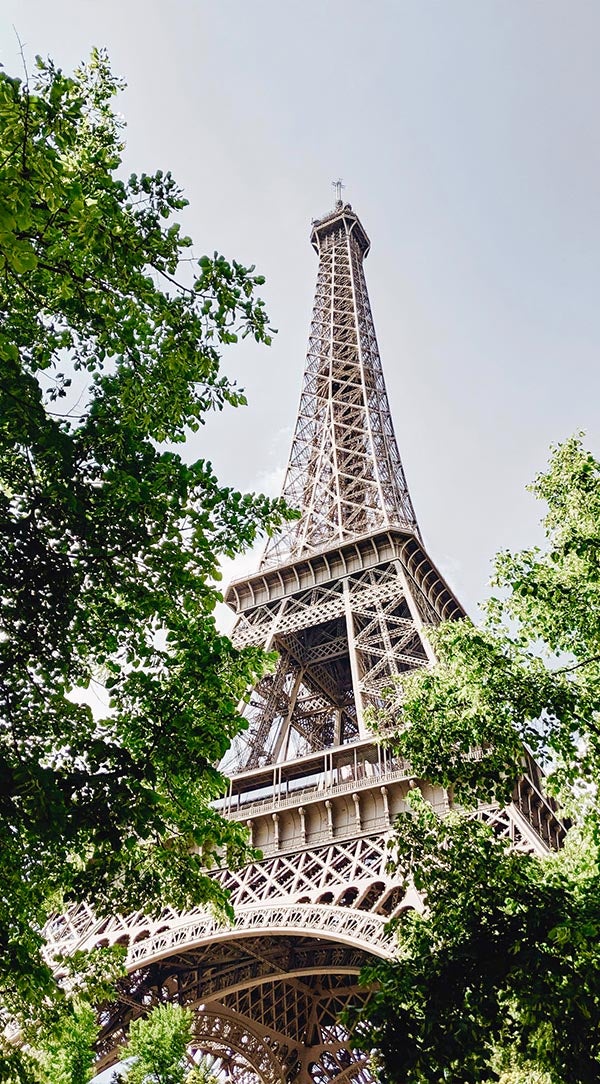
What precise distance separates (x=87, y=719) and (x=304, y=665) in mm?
23127

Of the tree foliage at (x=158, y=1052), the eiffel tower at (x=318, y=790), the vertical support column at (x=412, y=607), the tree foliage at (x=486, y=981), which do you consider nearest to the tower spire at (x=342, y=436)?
the eiffel tower at (x=318, y=790)

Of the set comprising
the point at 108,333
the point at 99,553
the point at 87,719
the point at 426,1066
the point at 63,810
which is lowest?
the point at 426,1066

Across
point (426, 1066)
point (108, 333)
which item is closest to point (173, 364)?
point (108, 333)

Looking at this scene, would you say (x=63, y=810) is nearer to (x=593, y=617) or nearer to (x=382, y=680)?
(x=593, y=617)

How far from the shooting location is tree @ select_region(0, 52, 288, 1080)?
554 centimetres

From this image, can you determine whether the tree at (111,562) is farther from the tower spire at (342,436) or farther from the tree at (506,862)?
the tower spire at (342,436)

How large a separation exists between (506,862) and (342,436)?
3093cm

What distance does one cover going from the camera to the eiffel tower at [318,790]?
16938mm

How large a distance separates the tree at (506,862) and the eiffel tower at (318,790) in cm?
210

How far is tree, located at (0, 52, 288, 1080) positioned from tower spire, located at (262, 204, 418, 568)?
21.2 metres

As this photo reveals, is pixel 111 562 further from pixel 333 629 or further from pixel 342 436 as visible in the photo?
pixel 342 436

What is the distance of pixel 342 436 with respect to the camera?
37281 millimetres

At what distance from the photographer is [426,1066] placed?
19.1 feet

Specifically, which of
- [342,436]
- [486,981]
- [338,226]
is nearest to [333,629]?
[342,436]
